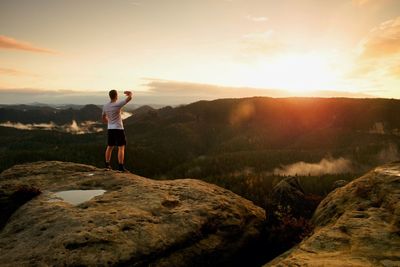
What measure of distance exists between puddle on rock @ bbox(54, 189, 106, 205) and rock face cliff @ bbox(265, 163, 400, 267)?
9.57 m

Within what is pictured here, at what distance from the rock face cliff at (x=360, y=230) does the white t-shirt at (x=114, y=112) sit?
12598 mm

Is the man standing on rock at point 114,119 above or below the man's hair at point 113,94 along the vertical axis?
below

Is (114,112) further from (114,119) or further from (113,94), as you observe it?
(113,94)

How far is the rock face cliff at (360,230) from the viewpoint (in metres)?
9.23

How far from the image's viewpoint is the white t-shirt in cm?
2091

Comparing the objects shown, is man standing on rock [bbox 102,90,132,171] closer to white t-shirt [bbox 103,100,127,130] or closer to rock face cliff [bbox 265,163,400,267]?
white t-shirt [bbox 103,100,127,130]

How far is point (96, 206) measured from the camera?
611 inches

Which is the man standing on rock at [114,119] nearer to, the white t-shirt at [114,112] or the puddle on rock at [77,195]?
the white t-shirt at [114,112]

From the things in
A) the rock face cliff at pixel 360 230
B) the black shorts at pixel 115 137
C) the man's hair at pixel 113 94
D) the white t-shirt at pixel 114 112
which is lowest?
the rock face cliff at pixel 360 230

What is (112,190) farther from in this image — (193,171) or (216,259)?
(193,171)

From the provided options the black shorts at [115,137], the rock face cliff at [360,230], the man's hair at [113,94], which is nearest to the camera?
the rock face cliff at [360,230]

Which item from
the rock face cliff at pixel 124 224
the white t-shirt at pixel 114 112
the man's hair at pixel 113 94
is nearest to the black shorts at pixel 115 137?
the white t-shirt at pixel 114 112

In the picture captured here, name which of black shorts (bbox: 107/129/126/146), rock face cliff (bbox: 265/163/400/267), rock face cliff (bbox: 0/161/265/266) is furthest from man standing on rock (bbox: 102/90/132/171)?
rock face cliff (bbox: 265/163/400/267)

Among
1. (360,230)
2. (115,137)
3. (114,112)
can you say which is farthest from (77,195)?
(360,230)
